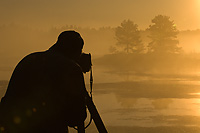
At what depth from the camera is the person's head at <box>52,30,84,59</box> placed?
3045 mm

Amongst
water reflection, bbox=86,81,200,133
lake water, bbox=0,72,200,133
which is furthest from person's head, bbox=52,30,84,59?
water reflection, bbox=86,81,200,133

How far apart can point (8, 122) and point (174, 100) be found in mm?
21434

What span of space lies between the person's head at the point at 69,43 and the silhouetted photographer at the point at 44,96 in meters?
0.15

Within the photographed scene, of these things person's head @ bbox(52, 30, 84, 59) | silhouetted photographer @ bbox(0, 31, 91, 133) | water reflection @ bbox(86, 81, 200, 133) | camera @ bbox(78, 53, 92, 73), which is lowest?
water reflection @ bbox(86, 81, 200, 133)

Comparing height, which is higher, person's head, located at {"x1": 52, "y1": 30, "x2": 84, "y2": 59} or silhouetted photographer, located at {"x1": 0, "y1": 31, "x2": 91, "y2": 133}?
person's head, located at {"x1": 52, "y1": 30, "x2": 84, "y2": 59}

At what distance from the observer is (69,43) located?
9.98 ft

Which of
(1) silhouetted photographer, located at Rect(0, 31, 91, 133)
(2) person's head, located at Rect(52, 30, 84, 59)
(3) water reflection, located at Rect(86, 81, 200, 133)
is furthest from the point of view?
(3) water reflection, located at Rect(86, 81, 200, 133)

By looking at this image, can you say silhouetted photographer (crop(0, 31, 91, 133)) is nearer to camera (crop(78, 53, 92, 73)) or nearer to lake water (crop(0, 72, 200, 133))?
camera (crop(78, 53, 92, 73))

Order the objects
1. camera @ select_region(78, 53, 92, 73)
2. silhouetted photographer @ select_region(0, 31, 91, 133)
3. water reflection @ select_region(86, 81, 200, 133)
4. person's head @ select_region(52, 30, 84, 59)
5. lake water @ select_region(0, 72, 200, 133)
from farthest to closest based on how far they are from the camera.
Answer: water reflection @ select_region(86, 81, 200, 133), lake water @ select_region(0, 72, 200, 133), camera @ select_region(78, 53, 92, 73), person's head @ select_region(52, 30, 84, 59), silhouetted photographer @ select_region(0, 31, 91, 133)

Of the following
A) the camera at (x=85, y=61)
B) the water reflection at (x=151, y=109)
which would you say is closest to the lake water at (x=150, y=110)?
the water reflection at (x=151, y=109)

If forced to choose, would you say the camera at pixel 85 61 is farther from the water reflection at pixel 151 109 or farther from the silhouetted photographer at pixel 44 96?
the water reflection at pixel 151 109

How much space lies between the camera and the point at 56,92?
2891 millimetres

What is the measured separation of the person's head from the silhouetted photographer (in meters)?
0.15

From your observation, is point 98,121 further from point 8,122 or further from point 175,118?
point 175,118
